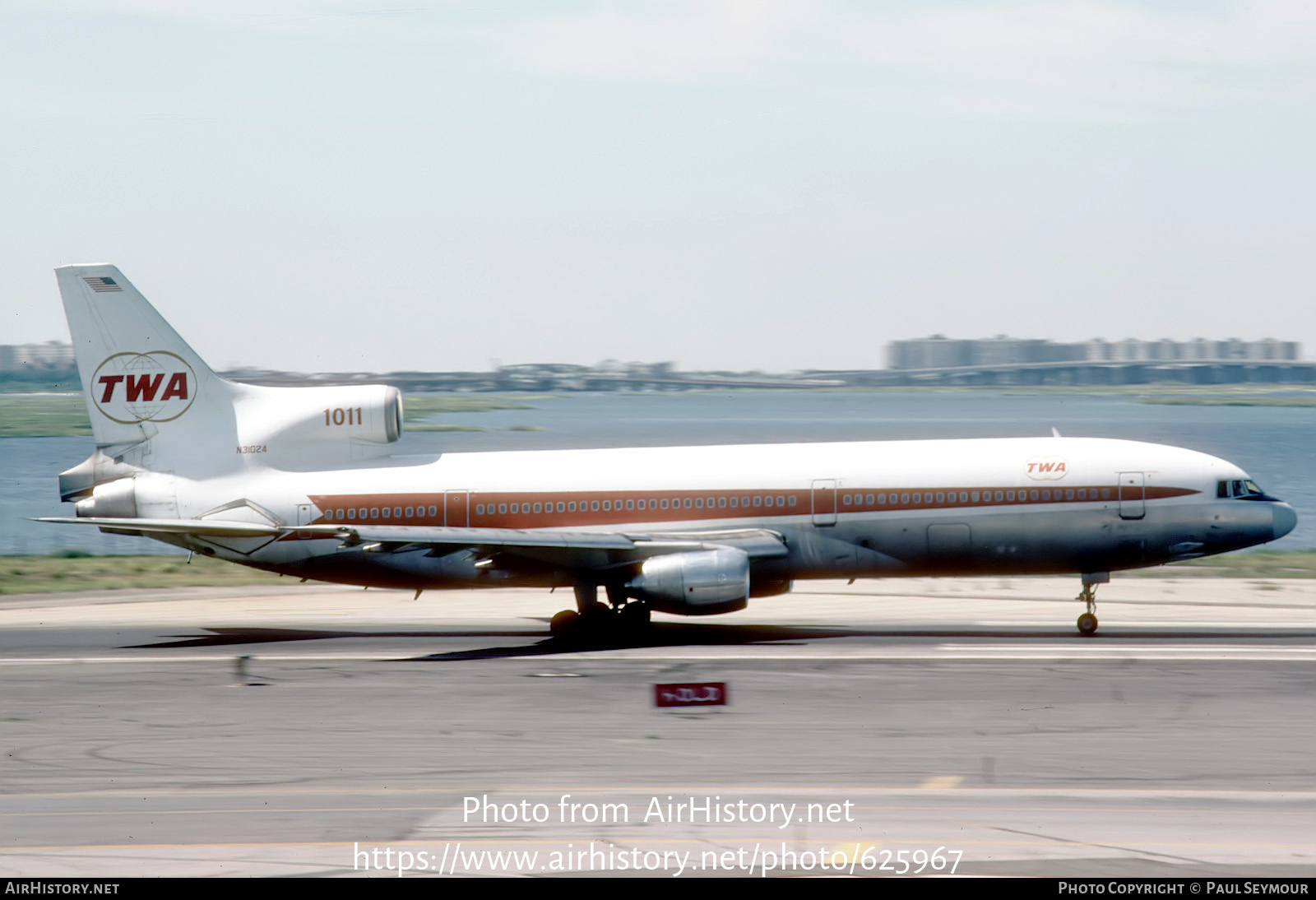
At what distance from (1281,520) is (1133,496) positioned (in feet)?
11.4

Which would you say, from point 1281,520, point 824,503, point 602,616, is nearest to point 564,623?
point 602,616

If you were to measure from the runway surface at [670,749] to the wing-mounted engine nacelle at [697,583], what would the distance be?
1.00 meters

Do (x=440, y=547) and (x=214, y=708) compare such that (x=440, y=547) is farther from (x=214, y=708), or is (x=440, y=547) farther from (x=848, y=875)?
(x=848, y=875)

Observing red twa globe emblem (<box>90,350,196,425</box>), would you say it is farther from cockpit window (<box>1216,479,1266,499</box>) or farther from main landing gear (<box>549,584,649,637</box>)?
cockpit window (<box>1216,479,1266,499</box>)

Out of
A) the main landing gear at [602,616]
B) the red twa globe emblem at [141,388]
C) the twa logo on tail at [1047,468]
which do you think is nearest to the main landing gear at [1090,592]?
the twa logo on tail at [1047,468]

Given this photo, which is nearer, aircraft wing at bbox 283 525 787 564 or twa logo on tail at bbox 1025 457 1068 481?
aircraft wing at bbox 283 525 787 564

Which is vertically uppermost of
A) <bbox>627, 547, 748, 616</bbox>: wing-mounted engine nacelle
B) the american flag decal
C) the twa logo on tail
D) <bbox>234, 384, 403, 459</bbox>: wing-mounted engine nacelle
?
the american flag decal

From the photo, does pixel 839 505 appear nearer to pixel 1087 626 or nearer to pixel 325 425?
pixel 1087 626

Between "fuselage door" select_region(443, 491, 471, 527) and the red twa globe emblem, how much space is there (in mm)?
7502

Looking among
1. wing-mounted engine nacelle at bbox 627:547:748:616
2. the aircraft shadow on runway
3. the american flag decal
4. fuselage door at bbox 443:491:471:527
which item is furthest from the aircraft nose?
the american flag decal

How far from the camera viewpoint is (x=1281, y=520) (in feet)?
102

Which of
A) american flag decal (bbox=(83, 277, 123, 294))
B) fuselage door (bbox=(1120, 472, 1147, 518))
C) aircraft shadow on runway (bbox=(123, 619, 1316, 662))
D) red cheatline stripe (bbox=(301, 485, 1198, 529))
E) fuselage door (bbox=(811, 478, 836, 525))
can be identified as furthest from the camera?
american flag decal (bbox=(83, 277, 123, 294))

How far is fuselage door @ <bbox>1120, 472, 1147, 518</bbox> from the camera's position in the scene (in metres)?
31.2

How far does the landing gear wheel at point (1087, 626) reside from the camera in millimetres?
30859
